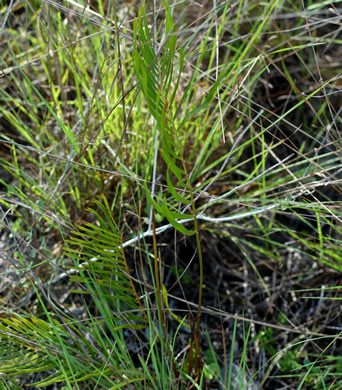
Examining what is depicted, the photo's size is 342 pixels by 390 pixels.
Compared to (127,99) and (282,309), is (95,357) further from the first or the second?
(127,99)

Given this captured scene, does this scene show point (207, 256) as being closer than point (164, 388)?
No

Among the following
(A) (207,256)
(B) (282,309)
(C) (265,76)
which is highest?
(C) (265,76)

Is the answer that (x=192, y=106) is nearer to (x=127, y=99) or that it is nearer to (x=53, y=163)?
(x=127, y=99)

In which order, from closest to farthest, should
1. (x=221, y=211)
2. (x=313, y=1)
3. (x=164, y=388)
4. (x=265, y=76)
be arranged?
1. (x=164, y=388)
2. (x=221, y=211)
3. (x=265, y=76)
4. (x=313, y=1)

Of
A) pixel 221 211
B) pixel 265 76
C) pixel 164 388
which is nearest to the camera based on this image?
pixel 164 388

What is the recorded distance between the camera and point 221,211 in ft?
3.87

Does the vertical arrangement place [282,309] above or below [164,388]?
below

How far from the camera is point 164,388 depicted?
2.60ft

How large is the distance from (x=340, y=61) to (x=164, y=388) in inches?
42.6

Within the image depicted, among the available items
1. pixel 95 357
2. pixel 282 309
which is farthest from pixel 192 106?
pixel 95 357

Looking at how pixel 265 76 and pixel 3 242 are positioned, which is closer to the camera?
pixel 3 242

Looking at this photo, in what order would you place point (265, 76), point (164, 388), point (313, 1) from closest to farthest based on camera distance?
point (164, 388), point (265, 76), point (313, 1)

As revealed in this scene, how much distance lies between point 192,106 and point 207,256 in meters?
0.36

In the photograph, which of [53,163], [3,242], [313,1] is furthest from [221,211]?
[313,1]
